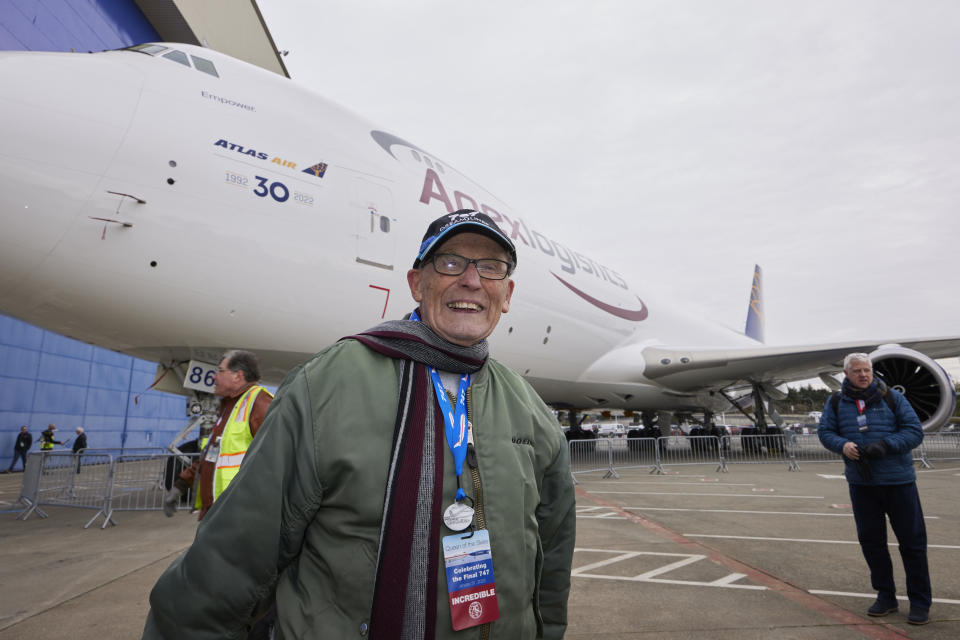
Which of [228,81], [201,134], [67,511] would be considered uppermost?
[228,81]

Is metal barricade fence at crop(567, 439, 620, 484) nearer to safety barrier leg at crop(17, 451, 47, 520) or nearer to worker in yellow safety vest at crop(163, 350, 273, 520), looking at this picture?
worker in yellow safety vest at crop(163, 350, 273, 520)

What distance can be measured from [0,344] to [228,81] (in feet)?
33.8

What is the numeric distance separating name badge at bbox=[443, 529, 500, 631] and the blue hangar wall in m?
13.6

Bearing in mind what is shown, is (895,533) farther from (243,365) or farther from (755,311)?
(755,311)

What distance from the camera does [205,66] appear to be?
5660 millimetres

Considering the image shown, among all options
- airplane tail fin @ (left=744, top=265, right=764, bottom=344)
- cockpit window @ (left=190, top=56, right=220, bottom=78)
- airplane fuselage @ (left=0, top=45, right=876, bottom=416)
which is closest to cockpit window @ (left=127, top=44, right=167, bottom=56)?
airplane fuselage @ (left=0, top=45, right=876, bottom=416)

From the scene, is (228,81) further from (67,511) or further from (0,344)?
(0,344)

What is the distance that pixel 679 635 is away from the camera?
2.71 metres

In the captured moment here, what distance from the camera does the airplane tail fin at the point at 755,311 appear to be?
24.7 metres

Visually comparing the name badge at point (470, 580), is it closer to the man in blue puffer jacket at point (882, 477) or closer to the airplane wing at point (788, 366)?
the man in blue puffer jacket at point (882, 477)

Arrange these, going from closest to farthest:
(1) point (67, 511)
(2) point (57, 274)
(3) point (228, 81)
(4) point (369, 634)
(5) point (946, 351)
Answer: (4) point (369, 634), (2) point (57, 274), (3) point (228, 81), (1) point (67, 511), (5) point (946, 351)

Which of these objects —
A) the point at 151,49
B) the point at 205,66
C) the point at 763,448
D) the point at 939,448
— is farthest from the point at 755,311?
the point at 151,49

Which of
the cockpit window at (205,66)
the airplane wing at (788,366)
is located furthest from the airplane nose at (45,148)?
the airplane wing at (788,366)

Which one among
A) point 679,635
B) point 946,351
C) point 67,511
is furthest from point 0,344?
point 946,351
